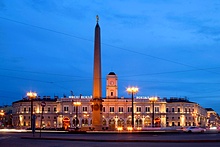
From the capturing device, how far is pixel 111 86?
399ft

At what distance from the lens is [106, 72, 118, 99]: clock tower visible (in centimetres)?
12169

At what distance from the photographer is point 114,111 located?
122 metres

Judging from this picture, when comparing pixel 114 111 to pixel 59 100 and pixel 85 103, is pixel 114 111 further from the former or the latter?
pixel 59 100

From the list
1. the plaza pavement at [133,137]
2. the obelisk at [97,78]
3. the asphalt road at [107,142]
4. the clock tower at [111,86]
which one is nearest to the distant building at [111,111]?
the clock tower at [111,86]

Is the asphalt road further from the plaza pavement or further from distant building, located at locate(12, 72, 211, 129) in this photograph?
distant building, located at locate(12, 72, 211, 129)

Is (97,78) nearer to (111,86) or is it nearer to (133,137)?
(133,137)

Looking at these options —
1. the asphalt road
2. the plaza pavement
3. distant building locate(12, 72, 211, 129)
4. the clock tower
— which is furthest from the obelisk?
the clock tower

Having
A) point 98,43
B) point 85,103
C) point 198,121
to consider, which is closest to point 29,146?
point 98,43

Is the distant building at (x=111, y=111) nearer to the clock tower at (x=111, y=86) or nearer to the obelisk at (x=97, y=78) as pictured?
the clock tower at (x=111, y=86)

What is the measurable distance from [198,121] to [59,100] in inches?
2100

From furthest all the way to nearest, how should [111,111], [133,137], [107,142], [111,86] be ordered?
[111,111] < [111,86] < [133,137] < [107,142]

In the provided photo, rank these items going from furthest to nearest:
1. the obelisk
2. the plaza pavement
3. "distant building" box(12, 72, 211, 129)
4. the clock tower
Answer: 1. the clock tower
2. "distant building" box(12, 72, 211, 129)
3. the obelisk
4. the plaza pavement

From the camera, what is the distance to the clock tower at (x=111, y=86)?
399 ft

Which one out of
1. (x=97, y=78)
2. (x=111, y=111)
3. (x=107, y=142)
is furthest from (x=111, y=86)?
(x=107, y=142)
